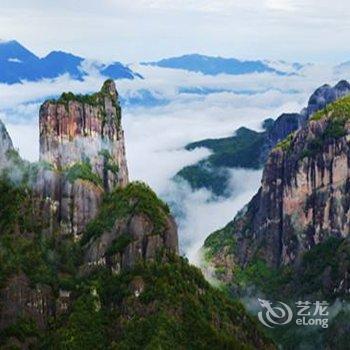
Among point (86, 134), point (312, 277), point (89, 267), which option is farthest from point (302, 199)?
point (89, 267)

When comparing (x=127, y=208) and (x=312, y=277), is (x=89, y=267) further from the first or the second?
(x=312, y=277)

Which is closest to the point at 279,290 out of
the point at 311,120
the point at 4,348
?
the point at 311,120

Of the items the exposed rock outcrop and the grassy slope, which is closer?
the exposed rock outcrop

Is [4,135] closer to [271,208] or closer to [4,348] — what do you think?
[4,348]

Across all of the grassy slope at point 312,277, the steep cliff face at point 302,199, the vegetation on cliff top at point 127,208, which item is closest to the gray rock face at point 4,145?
the vegetation on cliff top at point 127,208

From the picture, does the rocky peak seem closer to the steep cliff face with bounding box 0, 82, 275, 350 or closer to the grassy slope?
the steep cliff face with bounding box 0, 82, 275, 350

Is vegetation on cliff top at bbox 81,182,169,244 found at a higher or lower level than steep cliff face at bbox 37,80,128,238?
lower

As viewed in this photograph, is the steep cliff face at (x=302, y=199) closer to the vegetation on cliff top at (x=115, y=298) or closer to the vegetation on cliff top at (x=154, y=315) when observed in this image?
the vegetation on cliff top at (x=154, y=315)

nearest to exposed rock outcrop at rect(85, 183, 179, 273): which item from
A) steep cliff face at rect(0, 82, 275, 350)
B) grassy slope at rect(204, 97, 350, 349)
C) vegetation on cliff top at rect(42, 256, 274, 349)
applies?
steep cliff face at rect(0, 82, 275, 350)
